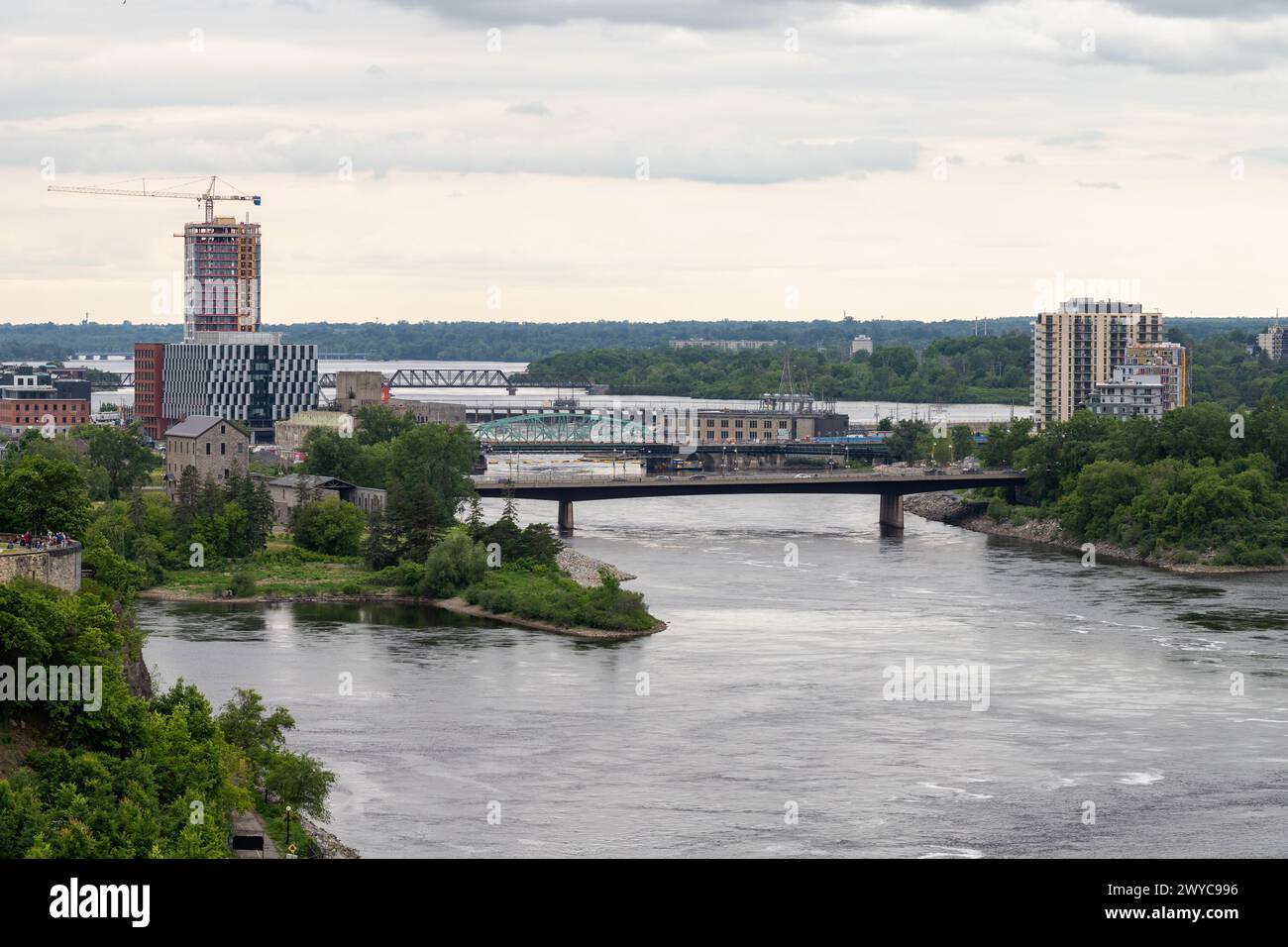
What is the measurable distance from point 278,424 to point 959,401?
94.8 metres

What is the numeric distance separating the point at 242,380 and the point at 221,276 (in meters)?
29.5

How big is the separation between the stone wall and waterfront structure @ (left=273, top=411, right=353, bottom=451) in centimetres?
7152

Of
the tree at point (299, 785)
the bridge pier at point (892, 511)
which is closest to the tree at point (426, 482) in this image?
the bridge pier at point (892, 511)

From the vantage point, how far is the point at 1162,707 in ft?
140

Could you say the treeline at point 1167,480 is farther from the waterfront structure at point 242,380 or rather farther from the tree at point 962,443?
the waterfront structure at point 242,380

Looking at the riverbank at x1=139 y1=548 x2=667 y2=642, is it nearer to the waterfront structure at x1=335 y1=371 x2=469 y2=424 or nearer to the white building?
the white building

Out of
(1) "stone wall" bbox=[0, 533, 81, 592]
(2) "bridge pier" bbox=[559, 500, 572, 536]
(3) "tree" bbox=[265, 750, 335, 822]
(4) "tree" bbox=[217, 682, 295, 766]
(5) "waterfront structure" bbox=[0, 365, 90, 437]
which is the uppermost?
(5) "waterfront structure" bbox=[0, 365, 90, 437]

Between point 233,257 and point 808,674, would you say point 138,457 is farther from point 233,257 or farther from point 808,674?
point 233,257

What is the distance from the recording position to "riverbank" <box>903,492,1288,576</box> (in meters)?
73.9

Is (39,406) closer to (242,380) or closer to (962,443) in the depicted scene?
(242,380)

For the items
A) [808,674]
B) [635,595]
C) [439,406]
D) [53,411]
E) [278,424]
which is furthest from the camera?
[439,406]

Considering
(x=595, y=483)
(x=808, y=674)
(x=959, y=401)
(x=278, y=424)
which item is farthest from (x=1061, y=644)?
(x=959, y=401)

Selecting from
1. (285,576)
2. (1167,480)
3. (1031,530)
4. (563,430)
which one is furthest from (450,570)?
(563,430)

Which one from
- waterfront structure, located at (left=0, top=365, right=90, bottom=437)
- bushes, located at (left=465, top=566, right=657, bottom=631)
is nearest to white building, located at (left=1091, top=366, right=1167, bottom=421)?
bushes, located at (left=465, top=566, right=657, bottom=631)
